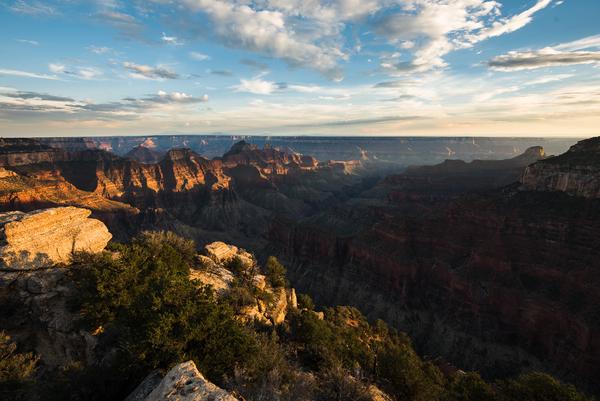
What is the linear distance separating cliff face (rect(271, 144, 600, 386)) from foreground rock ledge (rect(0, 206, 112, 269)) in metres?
65.3

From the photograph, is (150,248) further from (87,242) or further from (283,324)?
(283,324)

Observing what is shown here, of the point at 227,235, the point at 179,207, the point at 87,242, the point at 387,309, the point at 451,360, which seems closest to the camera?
the point at 87,242

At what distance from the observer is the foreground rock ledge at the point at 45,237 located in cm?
2789

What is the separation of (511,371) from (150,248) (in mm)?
62223

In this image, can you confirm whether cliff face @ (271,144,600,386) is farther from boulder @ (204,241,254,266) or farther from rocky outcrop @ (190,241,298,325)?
boulder @ (204,241,254,266)

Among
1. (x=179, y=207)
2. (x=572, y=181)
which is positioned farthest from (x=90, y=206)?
(x=572, y=181)

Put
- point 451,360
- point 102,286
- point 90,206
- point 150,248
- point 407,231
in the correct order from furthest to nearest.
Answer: point 90,206
point 407,231
point 451,360
point 150,248
point 102,286

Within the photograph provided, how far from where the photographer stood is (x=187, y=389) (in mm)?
12000

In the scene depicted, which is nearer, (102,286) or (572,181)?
(102,286)

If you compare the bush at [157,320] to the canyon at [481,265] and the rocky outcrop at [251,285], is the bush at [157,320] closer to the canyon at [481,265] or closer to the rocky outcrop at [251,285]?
the rocky outcrop at [251,285]

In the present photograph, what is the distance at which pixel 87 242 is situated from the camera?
33656mm

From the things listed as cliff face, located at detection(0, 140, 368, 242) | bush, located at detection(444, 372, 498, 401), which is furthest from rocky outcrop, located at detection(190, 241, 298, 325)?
cliff face, located at detection(0, 140, 368, 242)

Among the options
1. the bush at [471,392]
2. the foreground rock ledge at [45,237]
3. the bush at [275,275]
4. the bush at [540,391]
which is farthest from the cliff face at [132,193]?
the bush at [540,391]

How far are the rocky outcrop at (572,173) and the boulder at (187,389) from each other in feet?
245
